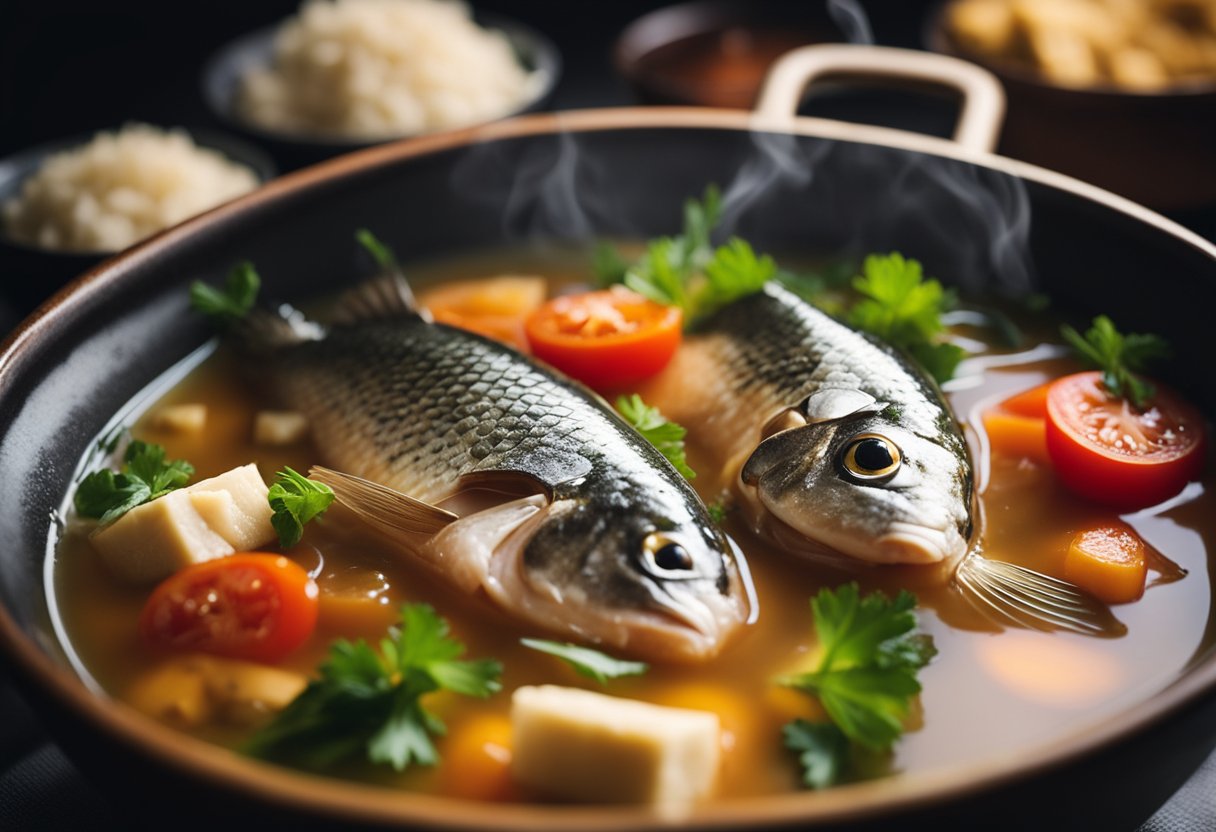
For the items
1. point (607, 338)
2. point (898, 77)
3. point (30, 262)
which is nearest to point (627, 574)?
point (607, 338)

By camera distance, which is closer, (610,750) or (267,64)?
(610,750)

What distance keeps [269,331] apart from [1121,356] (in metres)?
1.87

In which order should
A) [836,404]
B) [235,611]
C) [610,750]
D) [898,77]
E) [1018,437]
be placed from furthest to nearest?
[898,77] < [1018,437] < [836,404] < [235,611] < [610,750]

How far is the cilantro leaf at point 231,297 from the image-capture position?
2.78 meters

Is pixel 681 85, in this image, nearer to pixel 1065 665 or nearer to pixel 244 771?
pixel 1065 665

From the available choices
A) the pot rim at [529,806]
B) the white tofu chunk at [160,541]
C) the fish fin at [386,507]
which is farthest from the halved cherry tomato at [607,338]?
the pot rim at [529,806]

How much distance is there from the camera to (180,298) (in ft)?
9.12

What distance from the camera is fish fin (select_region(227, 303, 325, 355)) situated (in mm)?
2740

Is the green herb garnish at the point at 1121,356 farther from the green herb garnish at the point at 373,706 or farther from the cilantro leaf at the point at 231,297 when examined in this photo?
the cilantro leaf at the point at 231,297

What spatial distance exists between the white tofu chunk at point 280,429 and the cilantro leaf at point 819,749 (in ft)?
4.10

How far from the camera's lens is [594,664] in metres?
1.83

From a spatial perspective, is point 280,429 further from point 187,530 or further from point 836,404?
Result: point 836,404

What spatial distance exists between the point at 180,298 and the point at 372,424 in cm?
73

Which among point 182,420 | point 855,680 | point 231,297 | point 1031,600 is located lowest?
point 1031,600
